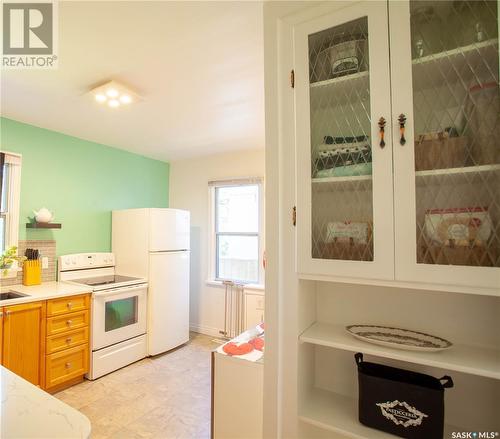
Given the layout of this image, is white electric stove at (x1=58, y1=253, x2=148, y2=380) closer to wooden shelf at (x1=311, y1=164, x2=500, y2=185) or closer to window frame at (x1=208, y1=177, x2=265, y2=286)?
window frame at (x1=208, y1=177, x2=265, y2=286)

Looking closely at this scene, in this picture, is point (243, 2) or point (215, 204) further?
point (215, 204)

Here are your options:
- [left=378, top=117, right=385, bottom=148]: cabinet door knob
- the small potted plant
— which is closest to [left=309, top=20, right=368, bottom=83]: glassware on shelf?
[left=378, top=117, right=385, bottom=148]: cabinet door knob

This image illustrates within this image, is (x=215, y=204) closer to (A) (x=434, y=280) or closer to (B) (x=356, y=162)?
(B) (x=356, y=162)

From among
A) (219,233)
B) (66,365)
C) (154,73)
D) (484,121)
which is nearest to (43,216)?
(66,365)

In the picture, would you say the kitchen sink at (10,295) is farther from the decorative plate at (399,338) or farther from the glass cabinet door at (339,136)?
the decorative plate at (399,338)

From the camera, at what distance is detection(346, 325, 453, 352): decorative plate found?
1036 mm

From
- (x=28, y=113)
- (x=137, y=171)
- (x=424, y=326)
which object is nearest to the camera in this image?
(x=424, y=326)

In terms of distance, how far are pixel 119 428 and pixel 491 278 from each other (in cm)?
253

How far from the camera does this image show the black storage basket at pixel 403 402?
39.8 inches

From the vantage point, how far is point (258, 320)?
3412 millimetres

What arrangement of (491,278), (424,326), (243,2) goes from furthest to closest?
(243,2) < (424,326) < (491,278)

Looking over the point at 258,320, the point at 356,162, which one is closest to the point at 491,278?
the point at 356,162

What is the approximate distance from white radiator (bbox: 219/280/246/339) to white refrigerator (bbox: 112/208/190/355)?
0.55m

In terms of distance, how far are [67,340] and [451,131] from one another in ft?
10.6
